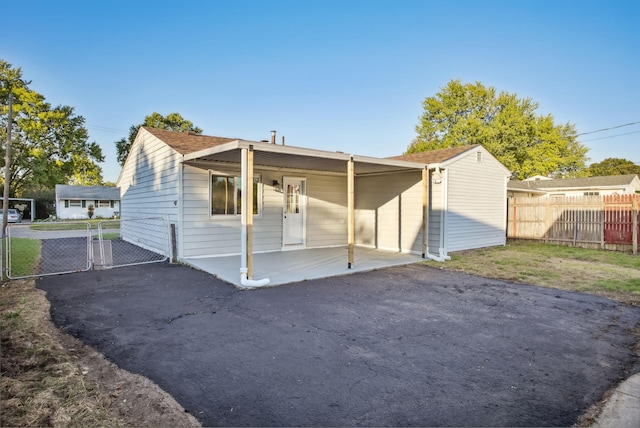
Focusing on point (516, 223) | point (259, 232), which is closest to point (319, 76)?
point (259, 232)

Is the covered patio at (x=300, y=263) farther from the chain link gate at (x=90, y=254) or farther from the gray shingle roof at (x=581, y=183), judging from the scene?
the gray shingle roof at (x=581, y=183)

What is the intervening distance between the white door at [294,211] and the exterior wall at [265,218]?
0.15m

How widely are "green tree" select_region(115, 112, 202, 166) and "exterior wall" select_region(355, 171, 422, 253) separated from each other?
2941 centimetres

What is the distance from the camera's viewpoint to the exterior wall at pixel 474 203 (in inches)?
403

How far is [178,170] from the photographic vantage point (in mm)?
8375

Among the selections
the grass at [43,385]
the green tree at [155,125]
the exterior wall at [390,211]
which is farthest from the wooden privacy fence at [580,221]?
the green tree at [155,125]

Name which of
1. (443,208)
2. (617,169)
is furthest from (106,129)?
(617,169)

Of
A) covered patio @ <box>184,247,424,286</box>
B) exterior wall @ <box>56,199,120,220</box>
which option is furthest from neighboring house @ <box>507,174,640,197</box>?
exterior wall @ <box>56,199,120,220</box>

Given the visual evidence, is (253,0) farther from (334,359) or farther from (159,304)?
(334,359)

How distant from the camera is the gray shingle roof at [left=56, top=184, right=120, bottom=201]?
1264 inches

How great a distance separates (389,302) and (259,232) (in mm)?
5403

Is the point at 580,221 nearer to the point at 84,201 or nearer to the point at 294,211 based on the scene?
the point at 294,211

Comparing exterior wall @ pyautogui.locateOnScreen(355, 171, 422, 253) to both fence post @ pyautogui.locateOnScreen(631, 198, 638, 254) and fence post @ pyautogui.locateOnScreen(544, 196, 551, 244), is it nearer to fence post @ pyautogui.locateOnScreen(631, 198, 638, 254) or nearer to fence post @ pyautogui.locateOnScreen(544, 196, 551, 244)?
fence post @ pyautogui.locateOnScreen(544, 196, 551, 244)

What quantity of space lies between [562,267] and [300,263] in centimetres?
636
